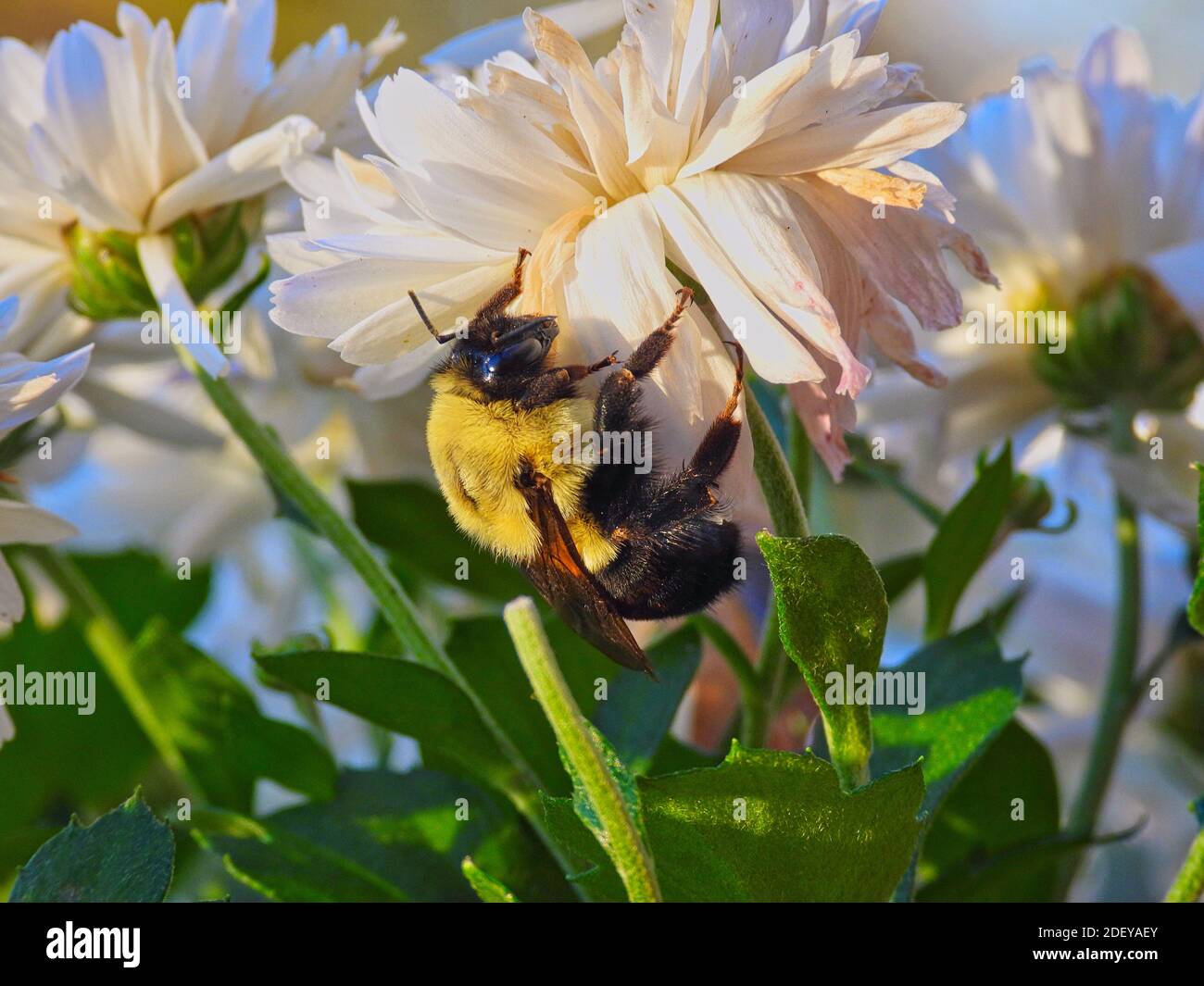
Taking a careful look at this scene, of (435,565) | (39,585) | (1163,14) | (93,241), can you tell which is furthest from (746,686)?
(1163,14)

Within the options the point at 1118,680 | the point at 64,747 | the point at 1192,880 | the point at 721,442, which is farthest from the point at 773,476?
the point at 64,747

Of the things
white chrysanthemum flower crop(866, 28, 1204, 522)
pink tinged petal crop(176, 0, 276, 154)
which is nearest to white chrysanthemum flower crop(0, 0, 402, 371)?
pink tinged petal crop(176, 0, 276, 154)

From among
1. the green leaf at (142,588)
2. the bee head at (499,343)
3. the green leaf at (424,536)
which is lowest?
the green leaf at (142,588)

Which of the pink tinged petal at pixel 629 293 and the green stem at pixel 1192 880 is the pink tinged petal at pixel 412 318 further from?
the green stem at pixel 1192 880

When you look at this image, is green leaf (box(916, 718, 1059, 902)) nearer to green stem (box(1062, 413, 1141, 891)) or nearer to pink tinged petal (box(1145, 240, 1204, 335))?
green stem (box(1062, 413, 1141, 891))

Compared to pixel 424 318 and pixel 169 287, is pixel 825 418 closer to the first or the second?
pixel 424 318

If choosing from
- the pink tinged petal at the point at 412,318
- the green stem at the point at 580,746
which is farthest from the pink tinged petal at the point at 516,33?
the green stem at the point at 580,746
